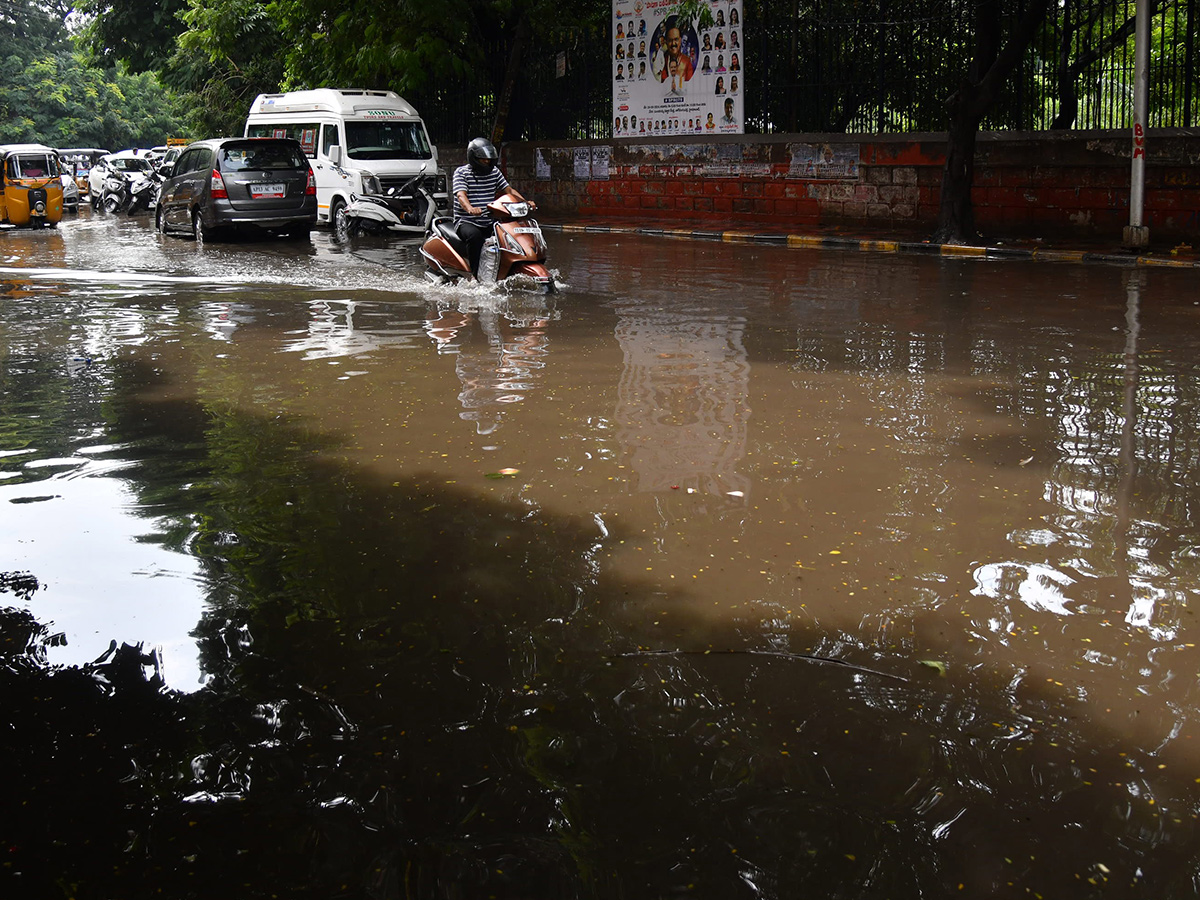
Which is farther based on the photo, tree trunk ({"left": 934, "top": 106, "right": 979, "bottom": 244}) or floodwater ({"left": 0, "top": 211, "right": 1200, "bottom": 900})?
tree trunk ({"left": 934, "top": 106, "right": 979, "bottom": 244})

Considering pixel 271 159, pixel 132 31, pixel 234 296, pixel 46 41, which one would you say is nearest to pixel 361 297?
pixel 234 296

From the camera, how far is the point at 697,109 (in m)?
23.1

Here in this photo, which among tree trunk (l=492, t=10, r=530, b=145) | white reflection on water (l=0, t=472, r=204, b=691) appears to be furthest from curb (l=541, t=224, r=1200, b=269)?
white reflection on water (l=0, t=472, r=204, b=691)

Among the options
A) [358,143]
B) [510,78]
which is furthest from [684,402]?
[510,78]

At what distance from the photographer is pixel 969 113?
17062mm

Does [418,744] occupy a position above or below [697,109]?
below

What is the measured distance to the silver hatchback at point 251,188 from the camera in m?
20.3

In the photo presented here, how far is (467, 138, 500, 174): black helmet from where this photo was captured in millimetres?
12695

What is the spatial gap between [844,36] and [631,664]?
18.8 meters

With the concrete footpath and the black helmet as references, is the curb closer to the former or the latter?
the concrete footpath

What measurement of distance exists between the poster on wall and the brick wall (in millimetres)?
379

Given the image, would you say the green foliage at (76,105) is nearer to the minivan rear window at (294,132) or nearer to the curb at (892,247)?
the minivan rear window at (294,132)

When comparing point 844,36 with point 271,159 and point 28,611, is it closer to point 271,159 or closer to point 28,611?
point 271,159

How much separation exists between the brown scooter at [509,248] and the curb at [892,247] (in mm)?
6497
